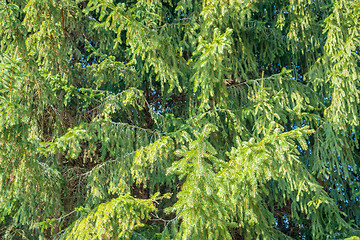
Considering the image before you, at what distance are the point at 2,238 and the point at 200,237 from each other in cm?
301

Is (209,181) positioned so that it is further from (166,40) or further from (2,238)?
(2,238)

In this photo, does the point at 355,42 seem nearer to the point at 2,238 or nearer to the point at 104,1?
the point at 104,1

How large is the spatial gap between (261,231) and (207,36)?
92.6 inches

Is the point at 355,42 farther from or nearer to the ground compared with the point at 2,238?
farther from the ground

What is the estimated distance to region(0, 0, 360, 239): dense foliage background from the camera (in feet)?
10.1

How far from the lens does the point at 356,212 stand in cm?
492

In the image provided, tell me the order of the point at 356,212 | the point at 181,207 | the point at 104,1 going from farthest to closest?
the point at 356,212 < the point at 104,1 < the point at 181,207

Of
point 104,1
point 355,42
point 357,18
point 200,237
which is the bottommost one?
point 200,237

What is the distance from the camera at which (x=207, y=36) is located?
4.35 m

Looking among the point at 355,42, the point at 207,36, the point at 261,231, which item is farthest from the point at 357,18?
the point at 261,231

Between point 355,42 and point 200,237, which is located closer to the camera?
point 200,237

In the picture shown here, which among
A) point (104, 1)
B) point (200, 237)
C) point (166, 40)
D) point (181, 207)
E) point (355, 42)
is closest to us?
point (181, 207)

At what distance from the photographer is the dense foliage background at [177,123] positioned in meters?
3.08

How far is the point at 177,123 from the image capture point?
14.4ft
